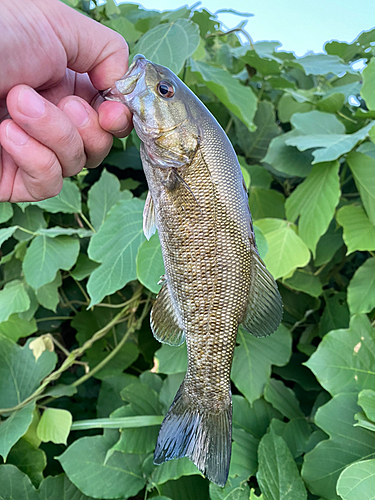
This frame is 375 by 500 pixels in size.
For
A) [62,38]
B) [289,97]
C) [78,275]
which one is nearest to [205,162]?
[62,38]

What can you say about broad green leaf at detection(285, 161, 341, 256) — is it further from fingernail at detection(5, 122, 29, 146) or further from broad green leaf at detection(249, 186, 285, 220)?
fingernail at detection(5, 122, 29, 146)

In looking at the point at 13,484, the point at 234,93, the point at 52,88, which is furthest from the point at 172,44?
the point at 13,484

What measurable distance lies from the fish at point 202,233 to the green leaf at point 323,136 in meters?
0.43

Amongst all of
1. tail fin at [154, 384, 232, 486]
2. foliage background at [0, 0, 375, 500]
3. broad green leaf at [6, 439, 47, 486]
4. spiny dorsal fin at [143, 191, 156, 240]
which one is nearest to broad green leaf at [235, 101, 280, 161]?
foliage background at [0, 0, 375, 500]

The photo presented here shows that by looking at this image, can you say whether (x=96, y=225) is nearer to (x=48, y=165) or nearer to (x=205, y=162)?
(x=48, y=165)

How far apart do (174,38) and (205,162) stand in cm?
54

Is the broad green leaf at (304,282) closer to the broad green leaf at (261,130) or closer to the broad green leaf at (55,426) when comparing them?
the broad green leaf at (261,130)

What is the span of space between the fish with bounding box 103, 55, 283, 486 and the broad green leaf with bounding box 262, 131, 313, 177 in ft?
1.80

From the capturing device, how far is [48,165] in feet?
1.85

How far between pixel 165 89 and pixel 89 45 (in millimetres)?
158

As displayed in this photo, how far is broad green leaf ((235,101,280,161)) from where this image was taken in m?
1.22

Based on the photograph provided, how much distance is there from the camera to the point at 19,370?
101cm

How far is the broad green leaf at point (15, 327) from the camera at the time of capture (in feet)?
3.56

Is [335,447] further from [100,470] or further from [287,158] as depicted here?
[287,158]
